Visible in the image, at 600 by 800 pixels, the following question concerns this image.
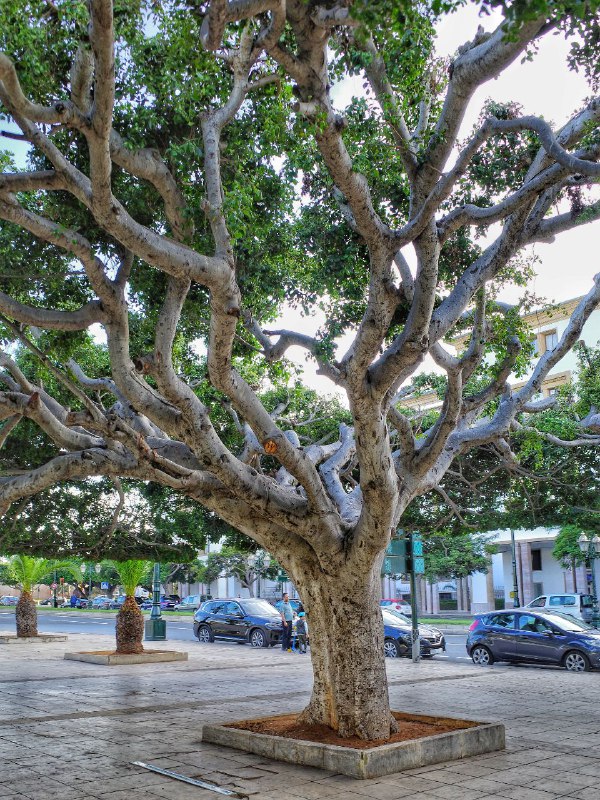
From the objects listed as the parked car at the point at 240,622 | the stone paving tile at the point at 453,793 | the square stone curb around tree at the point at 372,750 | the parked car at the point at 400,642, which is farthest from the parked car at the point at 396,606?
the stone paving tile at the point at 453,793

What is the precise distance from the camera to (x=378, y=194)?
963 centimetres

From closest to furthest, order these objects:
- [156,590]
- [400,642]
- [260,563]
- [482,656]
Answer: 1. [482,656]
2. [400,642]
3. [156,590]
4. [260,563]

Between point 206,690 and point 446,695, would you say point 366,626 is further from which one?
point 206,690

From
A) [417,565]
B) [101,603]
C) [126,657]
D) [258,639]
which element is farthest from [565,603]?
[101,603]

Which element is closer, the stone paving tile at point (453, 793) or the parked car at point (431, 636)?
the stone paving tile at point (453, 793)

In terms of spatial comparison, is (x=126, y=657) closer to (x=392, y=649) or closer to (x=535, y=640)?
(x=392, y=649)

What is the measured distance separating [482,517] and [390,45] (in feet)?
51.8

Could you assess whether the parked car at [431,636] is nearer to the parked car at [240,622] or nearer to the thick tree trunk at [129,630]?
the parked car at [240,622]

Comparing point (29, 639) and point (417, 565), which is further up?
point (417, 565)

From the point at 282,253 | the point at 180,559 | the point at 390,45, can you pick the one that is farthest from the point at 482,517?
the point at 390,45

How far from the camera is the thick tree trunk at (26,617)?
28.2 metres

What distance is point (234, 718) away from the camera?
435 inches

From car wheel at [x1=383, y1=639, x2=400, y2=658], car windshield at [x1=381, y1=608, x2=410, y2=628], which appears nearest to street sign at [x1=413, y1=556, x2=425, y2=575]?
car windshield at [x1=381, y1=608, x2=410, y2=628]

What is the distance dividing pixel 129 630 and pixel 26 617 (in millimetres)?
9401
